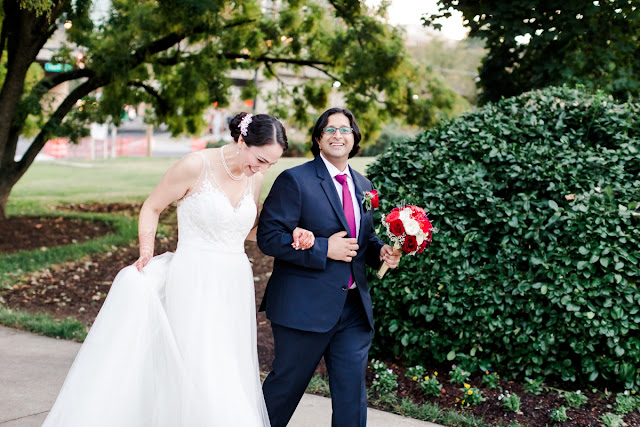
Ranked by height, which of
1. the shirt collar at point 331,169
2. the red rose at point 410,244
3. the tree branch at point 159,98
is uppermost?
the tree branch at point 159,98

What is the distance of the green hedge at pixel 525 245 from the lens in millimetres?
4340

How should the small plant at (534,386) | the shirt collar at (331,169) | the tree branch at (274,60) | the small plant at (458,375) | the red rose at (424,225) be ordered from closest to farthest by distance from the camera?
the red rose at (424,225) → the shirt collar at (331,169) → the small plant at (534,386) → the small plant at (458,375) → the tree branch at (274,60)

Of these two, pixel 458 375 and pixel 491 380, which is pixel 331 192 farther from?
pixel 491 380

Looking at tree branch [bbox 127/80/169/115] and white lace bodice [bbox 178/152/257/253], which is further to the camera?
tree branch [bbox 127/80/169/115]

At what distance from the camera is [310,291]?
3.34 m

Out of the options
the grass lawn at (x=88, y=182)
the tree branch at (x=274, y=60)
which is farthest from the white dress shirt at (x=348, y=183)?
the tree branch at (x=274, y=60)

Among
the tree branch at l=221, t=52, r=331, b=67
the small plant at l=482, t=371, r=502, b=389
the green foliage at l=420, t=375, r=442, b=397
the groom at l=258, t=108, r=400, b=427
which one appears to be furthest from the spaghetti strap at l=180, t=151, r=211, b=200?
the tree branch at l=221, t=52, r=331, b=67

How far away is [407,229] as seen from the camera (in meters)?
3.19

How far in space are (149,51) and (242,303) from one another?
8020 millimetres

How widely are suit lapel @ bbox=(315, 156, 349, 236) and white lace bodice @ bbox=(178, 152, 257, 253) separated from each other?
0.41 metres

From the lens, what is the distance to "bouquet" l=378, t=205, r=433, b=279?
10.5ft

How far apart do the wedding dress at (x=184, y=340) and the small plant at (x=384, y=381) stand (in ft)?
5.10

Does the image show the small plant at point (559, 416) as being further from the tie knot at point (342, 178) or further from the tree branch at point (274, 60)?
the tree branch at point (274, 60)

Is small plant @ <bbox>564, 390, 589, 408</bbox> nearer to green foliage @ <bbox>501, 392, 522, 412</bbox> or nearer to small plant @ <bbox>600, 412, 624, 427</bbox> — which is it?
small plant @ <bbox>600, 412, 624, 427</bbox>
